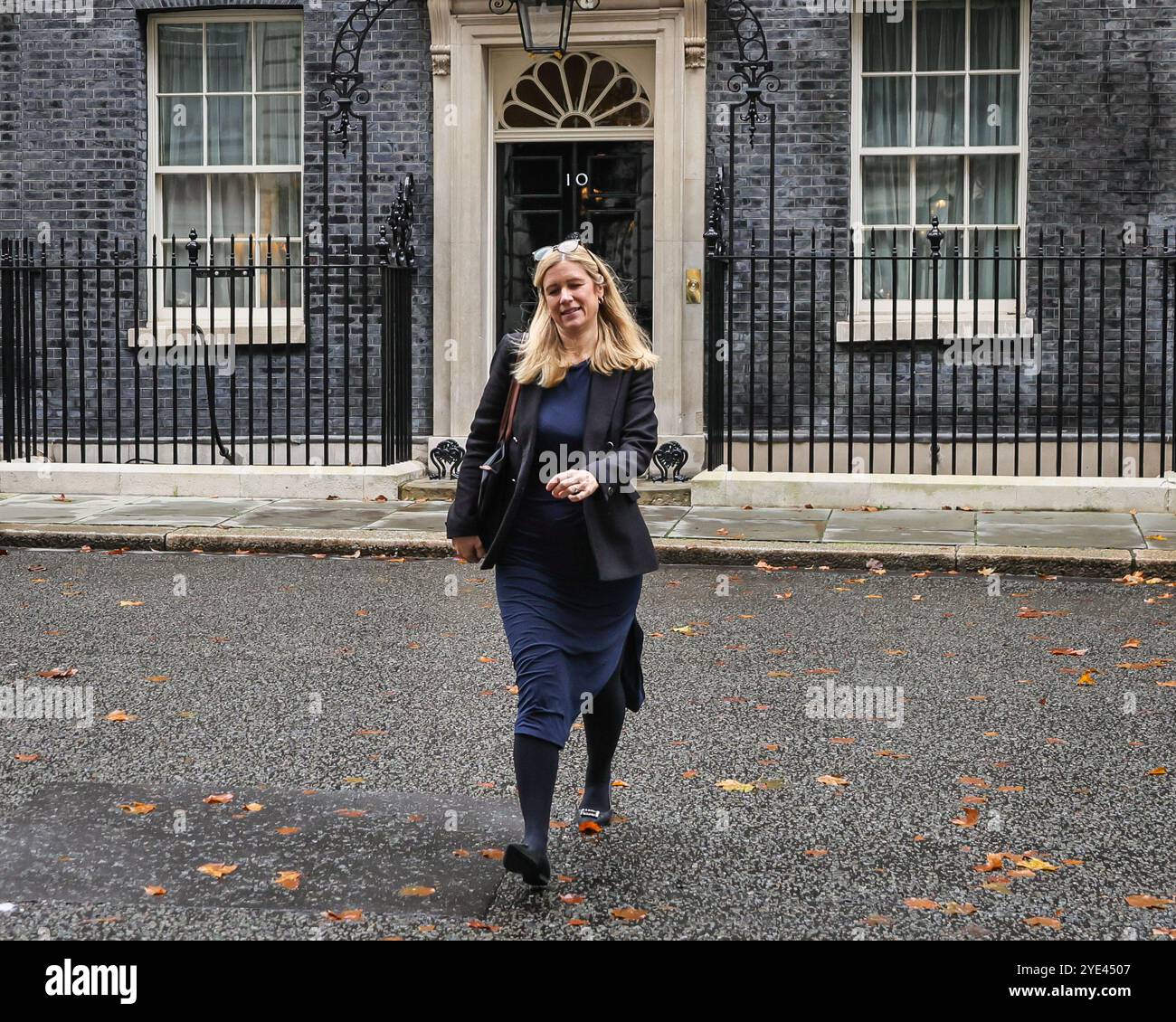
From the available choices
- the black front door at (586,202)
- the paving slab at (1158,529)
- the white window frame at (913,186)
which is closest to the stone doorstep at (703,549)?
the paving slab at (1158,529)

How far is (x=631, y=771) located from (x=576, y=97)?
9.85 metres

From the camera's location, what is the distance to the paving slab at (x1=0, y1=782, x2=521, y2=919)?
4211mm

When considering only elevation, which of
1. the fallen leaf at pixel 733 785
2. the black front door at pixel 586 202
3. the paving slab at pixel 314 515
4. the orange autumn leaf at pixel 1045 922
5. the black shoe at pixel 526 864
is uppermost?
the black front door at pixel 586 202

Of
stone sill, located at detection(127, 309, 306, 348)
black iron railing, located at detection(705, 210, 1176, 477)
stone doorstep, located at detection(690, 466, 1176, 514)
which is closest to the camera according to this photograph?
stone doorstep, located at detection(690, 466, 1176, 514)

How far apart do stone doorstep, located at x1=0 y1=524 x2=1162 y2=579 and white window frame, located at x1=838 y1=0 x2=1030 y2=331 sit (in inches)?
150

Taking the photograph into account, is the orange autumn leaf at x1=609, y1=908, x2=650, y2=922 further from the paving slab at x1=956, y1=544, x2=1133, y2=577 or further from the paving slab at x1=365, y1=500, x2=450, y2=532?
the paving slab at x1=365, y1=500, x2=450, y2=532

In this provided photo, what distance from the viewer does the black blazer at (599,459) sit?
447cm

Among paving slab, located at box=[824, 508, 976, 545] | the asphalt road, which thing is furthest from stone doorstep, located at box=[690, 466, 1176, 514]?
the asphalt road

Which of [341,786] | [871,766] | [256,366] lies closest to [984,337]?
[256,366]

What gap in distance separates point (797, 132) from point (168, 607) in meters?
7.41

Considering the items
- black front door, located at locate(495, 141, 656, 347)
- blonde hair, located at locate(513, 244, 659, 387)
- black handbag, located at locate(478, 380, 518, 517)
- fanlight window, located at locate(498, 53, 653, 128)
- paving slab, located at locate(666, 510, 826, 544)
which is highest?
→ fanlight window, located at locate(498, 53, 653, 128)

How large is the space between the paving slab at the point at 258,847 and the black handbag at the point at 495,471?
0.89 m

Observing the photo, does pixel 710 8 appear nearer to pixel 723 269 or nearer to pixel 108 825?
pixel 723 269

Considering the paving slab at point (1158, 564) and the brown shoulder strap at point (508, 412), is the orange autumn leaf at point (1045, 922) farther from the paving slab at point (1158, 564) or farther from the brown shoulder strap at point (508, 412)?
the paving slab at point (1158, 564)
